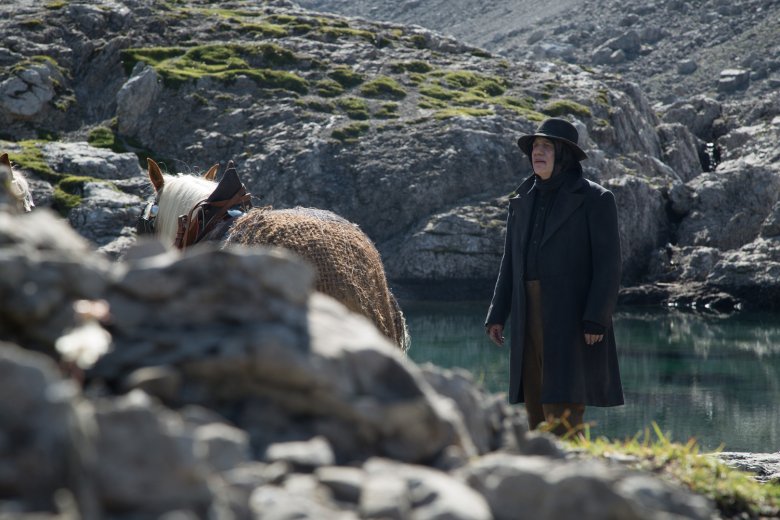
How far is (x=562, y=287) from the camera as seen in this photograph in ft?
22.2

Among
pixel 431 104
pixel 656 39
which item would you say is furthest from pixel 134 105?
pixel 656 39

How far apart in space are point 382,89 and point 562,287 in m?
32.7

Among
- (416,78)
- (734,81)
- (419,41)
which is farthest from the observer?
(734,81)

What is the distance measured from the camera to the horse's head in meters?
6.58

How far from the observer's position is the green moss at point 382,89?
38.3 m

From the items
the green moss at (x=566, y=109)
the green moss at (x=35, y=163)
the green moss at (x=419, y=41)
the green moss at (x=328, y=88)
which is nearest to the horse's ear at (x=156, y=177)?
the green moss at (x=35, y=163)

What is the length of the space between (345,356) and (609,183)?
31.3m

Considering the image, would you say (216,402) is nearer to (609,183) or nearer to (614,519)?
(614,519)

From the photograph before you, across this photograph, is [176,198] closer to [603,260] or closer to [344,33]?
[603,260]

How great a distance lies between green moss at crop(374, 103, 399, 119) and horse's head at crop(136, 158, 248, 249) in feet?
97.0

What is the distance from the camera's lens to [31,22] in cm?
4084

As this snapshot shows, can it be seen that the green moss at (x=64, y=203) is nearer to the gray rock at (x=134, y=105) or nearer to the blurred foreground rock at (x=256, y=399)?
the gray rock at (x=134, y=105)

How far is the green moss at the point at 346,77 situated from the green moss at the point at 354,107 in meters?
1.84

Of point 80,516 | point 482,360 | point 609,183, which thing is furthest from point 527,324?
point 609,183
